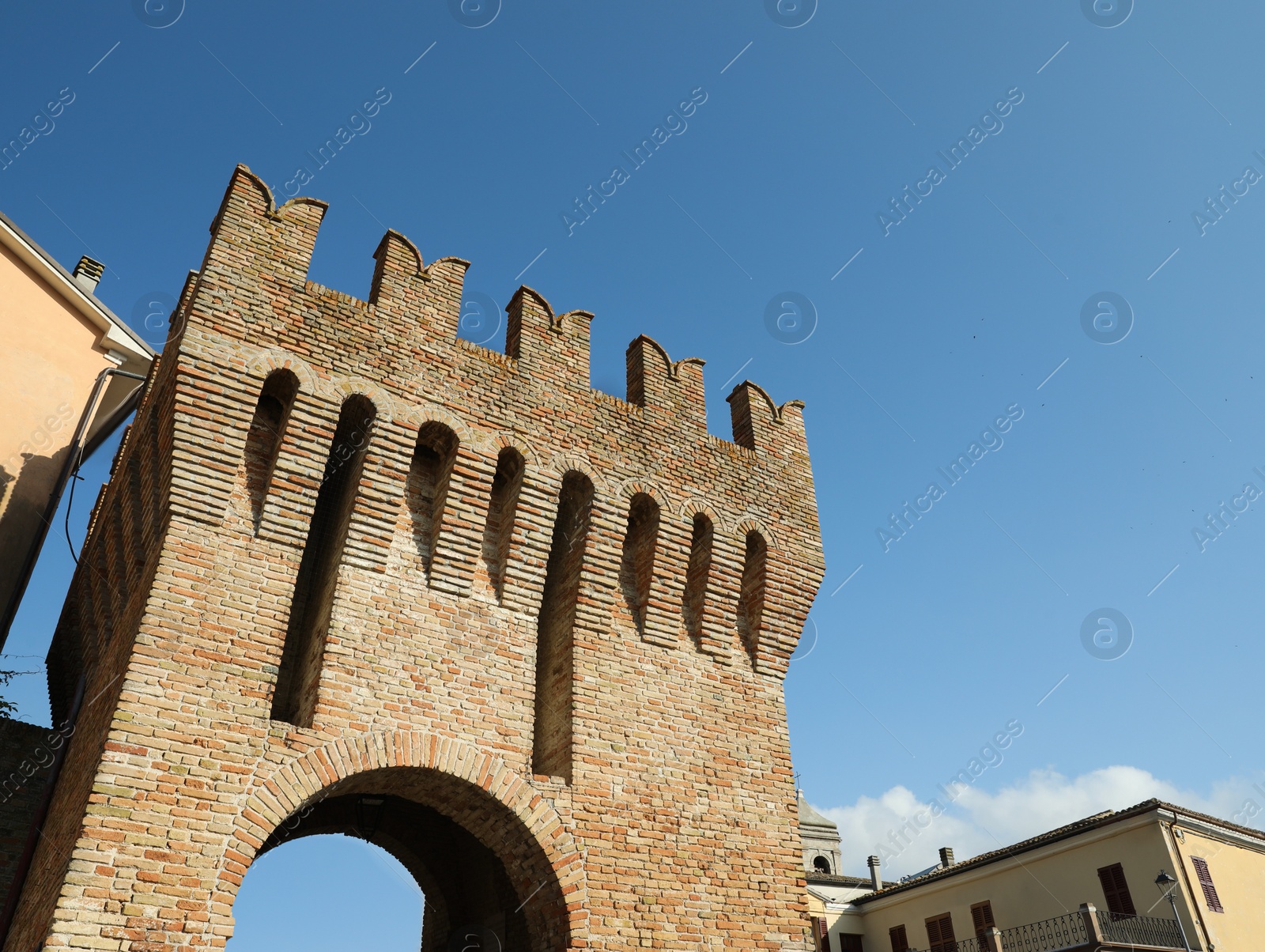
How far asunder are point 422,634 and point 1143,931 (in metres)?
19.3

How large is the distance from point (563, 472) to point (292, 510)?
8.68ft

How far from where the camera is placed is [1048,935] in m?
20.8

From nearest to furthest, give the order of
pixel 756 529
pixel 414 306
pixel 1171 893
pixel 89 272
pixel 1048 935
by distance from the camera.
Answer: pixel 414 306
pixel 756 529
pixel 89 272
pixel 1171 893
pixel 1048 935

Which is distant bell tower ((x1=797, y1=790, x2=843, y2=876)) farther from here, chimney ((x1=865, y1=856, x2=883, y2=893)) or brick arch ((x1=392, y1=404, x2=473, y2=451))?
brick arch ((x1=392, y1=404, x2=473, y2=451))

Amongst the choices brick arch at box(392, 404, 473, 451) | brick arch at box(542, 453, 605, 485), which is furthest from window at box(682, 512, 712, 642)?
brick arch at box(392, 404, 473, 451)

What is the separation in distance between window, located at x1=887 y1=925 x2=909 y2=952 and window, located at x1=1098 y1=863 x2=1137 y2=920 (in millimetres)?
7757

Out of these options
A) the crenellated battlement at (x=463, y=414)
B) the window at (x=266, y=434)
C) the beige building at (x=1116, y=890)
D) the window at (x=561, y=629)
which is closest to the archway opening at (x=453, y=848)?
the window at (x=561, y=629)

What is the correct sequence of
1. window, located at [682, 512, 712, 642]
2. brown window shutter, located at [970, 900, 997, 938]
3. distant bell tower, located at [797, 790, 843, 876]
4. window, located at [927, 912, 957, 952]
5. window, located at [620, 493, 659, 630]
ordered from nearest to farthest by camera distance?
window, located at [620, 493, 659, 630] < window, located at [682, 512, 712, 642] < brown window shutter, located at [970, 900, 997, 938] < window, located at [927, 912, 957, 952] < distant bell tower, located at [797, 790, 843, 876]

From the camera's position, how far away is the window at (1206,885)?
19.5 m

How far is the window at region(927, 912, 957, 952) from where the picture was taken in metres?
24.3

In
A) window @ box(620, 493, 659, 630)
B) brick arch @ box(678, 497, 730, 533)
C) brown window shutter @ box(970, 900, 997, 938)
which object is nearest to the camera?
window @ box(620, 493, 659, 630)

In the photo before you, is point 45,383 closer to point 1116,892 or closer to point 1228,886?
point 1116,892

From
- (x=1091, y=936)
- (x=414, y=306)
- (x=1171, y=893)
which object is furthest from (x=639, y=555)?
(x=1171, y=893)

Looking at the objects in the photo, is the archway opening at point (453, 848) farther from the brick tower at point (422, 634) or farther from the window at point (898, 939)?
the window at point (898, 939)
